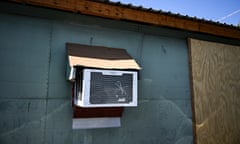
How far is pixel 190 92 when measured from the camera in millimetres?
2971

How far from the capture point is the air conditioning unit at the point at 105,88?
1870mm

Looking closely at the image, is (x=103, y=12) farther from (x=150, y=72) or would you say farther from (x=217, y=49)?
(x=217, y=49)

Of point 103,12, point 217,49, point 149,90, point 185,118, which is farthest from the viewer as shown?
point 217,49

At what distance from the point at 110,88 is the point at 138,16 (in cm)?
128

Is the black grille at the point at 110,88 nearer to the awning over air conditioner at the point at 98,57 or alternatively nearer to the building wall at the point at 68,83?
the awning over air conditioner at the point at 98,57

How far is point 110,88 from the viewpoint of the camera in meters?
1.96

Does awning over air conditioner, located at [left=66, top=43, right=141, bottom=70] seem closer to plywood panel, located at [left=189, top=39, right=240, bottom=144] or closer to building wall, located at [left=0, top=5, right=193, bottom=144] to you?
building wall, located at [left=0, top=5, right=193, bottom=144]

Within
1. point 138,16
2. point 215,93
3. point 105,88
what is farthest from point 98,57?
point 215,93

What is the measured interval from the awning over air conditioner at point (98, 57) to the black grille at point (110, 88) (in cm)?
12

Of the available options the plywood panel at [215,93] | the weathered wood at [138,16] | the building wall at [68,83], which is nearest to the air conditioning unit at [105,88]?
the building wall at [68,83]

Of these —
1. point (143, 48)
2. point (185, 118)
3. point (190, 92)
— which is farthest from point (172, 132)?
point (143, 48)

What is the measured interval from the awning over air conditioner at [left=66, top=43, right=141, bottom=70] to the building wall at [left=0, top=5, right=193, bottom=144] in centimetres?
15

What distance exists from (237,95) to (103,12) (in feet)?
9.52

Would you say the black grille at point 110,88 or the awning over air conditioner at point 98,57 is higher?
the awning over air conditioner at point 98,57
